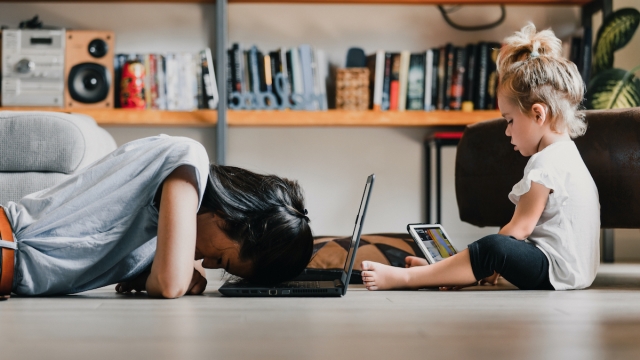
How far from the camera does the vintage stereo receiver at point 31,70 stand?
2.37m

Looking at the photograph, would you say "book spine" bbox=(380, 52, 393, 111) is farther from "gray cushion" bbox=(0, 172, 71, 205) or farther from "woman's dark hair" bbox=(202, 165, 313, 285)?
"woman's dark hair" bbox=(202, 165, 313, 285)

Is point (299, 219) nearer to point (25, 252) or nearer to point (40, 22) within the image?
point (25, 252)

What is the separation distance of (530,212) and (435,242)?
0.81 ft

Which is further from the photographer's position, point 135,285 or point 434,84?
point 434,84

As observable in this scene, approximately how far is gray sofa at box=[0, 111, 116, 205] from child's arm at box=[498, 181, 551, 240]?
955 mm

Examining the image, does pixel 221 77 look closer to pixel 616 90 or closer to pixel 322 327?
pixel 616 90

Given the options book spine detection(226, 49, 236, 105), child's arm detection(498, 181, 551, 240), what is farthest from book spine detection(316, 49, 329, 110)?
child's arm detection(498, 181, 551, 240)

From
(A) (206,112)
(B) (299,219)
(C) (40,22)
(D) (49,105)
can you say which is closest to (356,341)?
(B) (299,219)

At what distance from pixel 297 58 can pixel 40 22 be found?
959 mm

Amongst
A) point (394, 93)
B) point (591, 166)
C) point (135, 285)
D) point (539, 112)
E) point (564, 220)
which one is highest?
point (394, 93)

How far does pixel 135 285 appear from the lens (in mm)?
1149

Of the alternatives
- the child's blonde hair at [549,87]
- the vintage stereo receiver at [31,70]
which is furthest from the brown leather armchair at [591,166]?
the vintage stereo receiver at [31,70]

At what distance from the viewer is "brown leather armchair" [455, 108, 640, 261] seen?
1.40 metres

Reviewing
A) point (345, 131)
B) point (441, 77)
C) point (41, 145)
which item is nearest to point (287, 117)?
point (345, 131)
